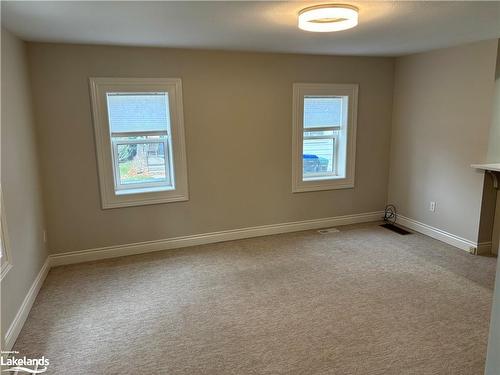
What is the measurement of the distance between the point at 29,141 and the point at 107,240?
129cm

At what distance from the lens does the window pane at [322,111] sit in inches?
176

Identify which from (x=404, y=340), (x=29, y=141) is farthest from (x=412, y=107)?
(x=29, y=141)

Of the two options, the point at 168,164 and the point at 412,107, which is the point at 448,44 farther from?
the point at 168,164

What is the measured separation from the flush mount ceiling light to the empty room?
0.06 ft

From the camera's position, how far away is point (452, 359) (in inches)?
85.0

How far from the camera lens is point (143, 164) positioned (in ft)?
13.0

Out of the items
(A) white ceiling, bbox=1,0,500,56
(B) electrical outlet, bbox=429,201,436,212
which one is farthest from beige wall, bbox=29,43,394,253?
(B) electrical outlet, bbox=429,201,436,212

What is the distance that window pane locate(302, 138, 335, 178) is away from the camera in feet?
15.1

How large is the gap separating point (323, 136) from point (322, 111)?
326 mm

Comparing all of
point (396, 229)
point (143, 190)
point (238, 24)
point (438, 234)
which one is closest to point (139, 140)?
point (143, 190)

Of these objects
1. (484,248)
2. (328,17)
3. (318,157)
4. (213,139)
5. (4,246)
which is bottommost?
(484,248)

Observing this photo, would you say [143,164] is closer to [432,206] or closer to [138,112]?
[138,112]
